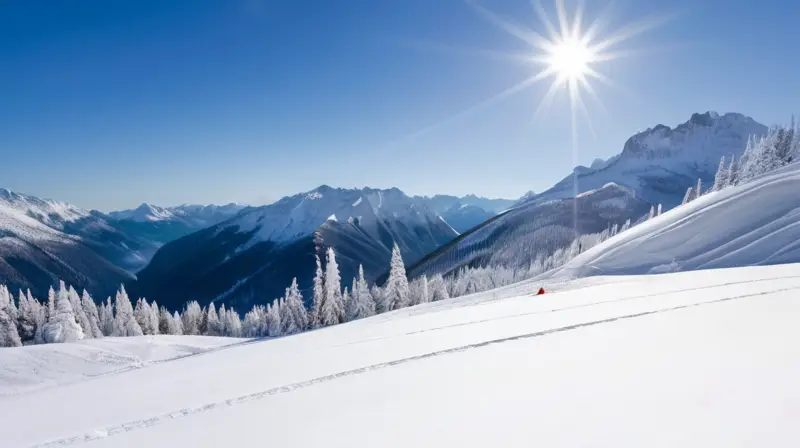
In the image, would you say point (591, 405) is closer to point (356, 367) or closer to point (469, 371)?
point (469, 371)

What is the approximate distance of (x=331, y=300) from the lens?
1667 inches

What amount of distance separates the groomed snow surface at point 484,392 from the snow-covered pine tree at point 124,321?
5447 centimetres

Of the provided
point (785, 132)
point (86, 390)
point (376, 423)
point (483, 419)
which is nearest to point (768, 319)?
point (483, 419)

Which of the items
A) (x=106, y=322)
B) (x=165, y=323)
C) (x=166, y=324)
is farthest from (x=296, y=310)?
(x=106, y=322)

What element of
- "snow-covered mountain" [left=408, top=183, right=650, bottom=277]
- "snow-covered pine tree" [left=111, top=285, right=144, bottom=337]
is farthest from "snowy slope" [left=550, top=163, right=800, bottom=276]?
"snow-covered mountain" [left=408, top=183, right=650, bottom=277]

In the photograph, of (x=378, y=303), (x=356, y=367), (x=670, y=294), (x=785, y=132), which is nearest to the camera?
(x=356, y=367)

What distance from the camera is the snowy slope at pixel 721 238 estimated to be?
24.5 m

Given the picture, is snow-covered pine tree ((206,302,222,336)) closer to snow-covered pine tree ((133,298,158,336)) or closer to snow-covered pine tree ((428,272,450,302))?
snow-covered pine tree ((133,298,158,336))

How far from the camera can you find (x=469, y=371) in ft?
21.1

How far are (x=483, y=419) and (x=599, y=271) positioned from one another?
97.6 feet

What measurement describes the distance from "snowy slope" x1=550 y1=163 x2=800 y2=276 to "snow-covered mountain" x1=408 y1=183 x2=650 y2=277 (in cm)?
8341

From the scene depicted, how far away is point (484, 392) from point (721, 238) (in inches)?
1295

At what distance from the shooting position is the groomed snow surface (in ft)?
14.2

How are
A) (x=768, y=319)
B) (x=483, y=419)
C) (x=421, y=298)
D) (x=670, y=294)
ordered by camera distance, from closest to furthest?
(x=483, y=419) < (x=768, y=319) < (x=670, y=294) < (x=421, y=298)
